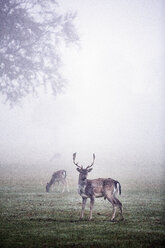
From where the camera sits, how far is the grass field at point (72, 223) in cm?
1121

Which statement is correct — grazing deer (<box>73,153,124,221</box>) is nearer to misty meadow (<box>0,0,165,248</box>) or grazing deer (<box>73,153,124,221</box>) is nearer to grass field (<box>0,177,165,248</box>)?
misty meadow (<box>0,0,165,248</box>)

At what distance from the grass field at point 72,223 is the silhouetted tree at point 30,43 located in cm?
1627

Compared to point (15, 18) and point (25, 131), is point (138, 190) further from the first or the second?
point (25, 131)

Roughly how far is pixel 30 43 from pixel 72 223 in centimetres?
2492

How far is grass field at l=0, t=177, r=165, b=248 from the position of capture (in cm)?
1121

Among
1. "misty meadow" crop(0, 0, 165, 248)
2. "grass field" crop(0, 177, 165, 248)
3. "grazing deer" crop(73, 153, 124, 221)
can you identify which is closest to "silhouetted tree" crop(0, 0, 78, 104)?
"misty meadow" crop(0, 0, 165, 248)

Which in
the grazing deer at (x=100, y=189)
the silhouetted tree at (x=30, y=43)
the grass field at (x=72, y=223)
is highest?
the silhouetted tree at (x=30, y=43)

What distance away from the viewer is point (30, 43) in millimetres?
36031

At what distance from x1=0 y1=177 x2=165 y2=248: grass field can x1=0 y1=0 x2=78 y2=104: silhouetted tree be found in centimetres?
1627

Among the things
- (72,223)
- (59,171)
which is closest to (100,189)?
(72,223)

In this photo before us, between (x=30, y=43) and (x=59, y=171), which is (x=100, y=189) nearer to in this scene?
(x=59, y=171)

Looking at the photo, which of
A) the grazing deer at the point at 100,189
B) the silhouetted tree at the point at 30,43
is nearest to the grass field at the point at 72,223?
the grazing deer at the point at 100,189

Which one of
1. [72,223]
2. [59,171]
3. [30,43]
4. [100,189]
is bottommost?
[72,223]

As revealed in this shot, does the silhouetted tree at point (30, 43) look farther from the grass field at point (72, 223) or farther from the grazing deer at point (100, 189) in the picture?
the grazing deer at point (100, 189)
